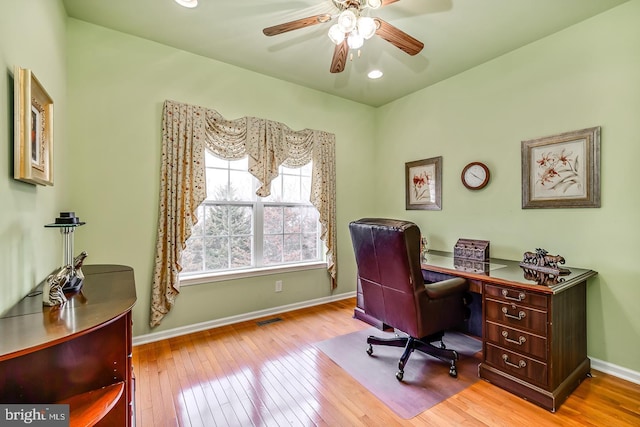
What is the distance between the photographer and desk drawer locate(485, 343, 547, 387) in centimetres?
181

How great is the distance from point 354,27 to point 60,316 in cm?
199

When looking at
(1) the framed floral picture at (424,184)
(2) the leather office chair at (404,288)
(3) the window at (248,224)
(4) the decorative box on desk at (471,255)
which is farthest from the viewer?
(1) the framed floral picture at (424,184)

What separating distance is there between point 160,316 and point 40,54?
2110mm

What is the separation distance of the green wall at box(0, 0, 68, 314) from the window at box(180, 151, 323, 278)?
44.6 inches

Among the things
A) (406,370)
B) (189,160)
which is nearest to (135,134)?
(189,160)

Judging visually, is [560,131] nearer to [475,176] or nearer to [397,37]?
[475,176]

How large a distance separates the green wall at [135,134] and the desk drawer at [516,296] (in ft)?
7.26

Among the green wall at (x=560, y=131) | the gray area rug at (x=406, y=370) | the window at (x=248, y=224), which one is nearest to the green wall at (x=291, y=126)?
the green wall at (x=560, y=131)

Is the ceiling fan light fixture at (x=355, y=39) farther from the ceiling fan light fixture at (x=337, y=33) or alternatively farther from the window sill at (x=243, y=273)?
the window sill at (x=243, y=273)

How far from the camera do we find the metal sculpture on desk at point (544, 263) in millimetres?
2093

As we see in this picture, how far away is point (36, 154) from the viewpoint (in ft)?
4.75

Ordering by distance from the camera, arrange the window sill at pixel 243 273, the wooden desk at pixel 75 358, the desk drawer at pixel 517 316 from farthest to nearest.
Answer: the window sill at pixel 243 273
the desk drawer at pixel 517 316
the wooden desk at pixel 75 358

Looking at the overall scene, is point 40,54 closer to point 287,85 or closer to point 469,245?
point 287,85

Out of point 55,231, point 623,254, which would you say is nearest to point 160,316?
point 55,231
